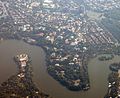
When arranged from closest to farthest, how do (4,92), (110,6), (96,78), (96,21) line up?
(4,92) < (96,78) < (96,21) < (110,6)

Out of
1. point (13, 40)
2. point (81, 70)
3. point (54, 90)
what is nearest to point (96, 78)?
point (81, 70)

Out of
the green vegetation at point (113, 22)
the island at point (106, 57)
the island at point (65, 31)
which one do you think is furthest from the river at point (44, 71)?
the green vegetation at point (113, 22)

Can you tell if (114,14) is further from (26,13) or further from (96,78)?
(96,78)

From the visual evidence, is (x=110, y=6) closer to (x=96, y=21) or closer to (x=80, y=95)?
(x=96, y=21)

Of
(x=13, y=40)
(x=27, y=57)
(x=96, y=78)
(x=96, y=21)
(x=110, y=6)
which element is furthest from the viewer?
(x=110, y=6)

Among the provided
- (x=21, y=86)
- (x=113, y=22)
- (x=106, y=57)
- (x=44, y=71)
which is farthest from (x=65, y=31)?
(x=21, y=86)

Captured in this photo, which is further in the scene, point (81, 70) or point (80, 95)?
point (81, 70)

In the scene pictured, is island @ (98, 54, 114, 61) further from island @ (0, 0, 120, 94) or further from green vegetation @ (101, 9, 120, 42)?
green vegetation @ (101, 9, 120, 42)

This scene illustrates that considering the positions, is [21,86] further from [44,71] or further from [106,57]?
[106,57]
